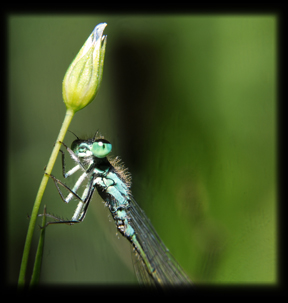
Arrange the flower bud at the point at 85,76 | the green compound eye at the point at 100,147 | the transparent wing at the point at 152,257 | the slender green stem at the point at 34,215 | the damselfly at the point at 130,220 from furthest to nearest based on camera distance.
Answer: the transparent wing at the point at 152,257 < the damselfly at the point at 130,220 < the green compound eye at the point at 100,147 < the flower bud at the point at 85,76 < the slender green stem at the point at 34,215

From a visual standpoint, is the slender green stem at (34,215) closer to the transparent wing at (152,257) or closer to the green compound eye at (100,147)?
the green compound eye at (100,147)

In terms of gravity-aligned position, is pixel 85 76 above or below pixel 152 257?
above

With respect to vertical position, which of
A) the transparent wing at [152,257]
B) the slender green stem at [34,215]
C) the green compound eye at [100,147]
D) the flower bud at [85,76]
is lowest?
the transparent wing at [152,257]

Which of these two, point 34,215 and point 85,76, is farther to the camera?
point 85,76

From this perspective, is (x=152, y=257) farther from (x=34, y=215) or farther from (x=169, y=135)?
(x=34, y=215)

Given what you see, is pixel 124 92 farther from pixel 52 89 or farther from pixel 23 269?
pixel 23 269

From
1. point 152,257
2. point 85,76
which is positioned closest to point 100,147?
point 85,76

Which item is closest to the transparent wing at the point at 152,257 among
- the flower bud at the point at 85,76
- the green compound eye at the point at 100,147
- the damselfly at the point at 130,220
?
the damselfly at the point at 130,220
